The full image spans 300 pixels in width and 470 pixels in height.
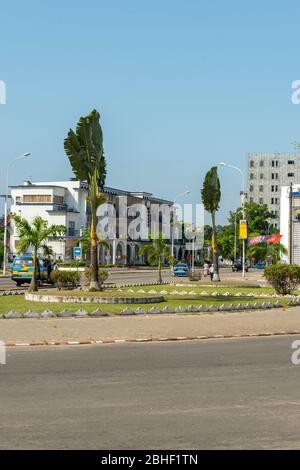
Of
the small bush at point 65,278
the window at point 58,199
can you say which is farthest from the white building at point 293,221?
the small bush at point 65,278

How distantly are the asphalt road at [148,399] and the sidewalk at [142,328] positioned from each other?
2038mm

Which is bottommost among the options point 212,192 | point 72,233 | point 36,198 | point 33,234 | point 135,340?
point 135,340

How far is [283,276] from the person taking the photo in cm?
3656

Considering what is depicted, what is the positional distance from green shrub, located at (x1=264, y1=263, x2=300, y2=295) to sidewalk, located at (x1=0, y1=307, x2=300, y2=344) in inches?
399

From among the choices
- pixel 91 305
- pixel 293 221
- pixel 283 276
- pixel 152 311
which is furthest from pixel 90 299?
pixel 293 221

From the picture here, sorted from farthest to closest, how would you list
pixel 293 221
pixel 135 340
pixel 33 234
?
pixel 293 221
pixel 33 234
pixel 135 340

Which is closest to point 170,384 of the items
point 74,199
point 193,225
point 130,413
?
point 130,413

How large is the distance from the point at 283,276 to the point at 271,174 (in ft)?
393

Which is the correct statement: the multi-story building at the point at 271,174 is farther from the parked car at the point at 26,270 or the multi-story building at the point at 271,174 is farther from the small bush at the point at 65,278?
the small bush at the point at 65,278

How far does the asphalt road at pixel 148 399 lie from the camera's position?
845 centimetres

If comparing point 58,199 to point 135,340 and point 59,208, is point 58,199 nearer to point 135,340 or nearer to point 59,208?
point 59,208

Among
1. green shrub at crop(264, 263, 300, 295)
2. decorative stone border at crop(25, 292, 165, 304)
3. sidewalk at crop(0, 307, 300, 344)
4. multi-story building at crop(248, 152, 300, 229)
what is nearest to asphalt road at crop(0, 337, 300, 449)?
sidewalk at crop(0, 307, 300, 344)

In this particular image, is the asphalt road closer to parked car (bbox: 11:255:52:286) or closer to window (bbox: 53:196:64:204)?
parked car (bbox: 11:255:52:286)

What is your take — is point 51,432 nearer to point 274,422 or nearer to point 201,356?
point 274,422
